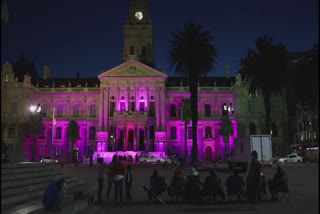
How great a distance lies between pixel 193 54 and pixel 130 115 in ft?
93.1

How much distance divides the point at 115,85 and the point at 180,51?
31.2 metres

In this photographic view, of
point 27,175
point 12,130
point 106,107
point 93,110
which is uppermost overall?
point 106,107

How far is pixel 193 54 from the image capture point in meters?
35.4

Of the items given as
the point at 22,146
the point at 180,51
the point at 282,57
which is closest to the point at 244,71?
the point at 282,57

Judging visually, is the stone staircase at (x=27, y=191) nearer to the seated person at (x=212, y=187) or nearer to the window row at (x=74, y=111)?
the seated person at (x=212, y=187)

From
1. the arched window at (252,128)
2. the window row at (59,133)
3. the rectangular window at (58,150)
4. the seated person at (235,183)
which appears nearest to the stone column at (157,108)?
the window row at (59,133)

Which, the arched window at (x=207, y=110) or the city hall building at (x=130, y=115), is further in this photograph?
the arched window at (x=207, y=110)

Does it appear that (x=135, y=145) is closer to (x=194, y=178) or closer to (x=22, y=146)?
(x=22, y=146)

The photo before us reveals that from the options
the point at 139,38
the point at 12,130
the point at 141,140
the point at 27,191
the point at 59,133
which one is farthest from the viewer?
the point at 139,38

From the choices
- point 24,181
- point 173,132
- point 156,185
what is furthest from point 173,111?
point 24,181

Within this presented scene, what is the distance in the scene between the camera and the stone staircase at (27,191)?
965 cm

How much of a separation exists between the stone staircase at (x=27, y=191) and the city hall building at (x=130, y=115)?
4365 cm

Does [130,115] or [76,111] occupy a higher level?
[76,111]

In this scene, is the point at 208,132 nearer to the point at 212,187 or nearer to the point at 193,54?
the point at 193,54
